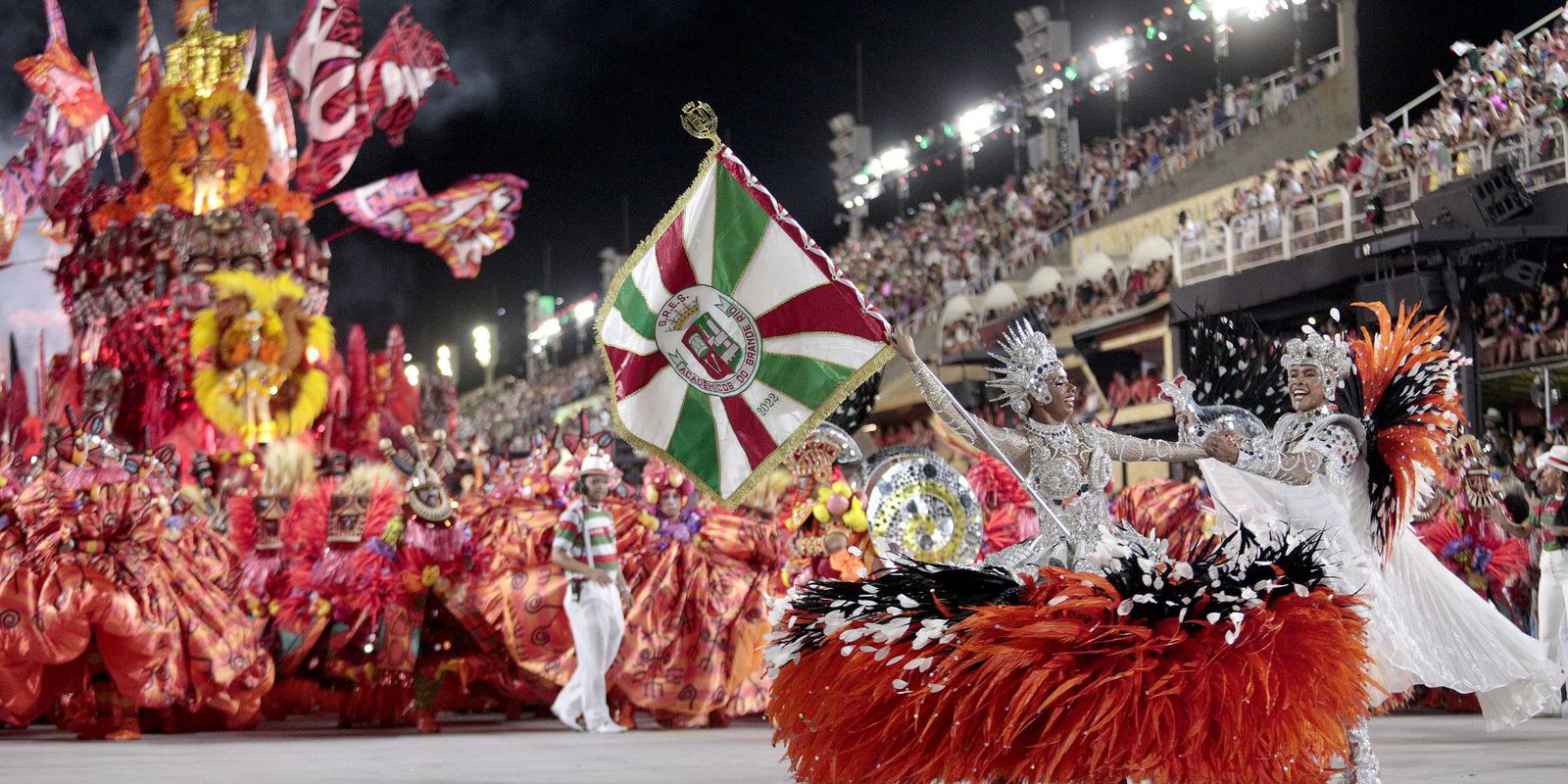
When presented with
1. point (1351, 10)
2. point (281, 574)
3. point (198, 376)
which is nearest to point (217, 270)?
point (198, 376)

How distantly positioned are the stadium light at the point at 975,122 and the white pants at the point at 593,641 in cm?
2674

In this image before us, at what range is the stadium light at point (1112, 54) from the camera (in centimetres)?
2970

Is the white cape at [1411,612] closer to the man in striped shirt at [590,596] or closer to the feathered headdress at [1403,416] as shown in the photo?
the feathered headdress at [1403,416]

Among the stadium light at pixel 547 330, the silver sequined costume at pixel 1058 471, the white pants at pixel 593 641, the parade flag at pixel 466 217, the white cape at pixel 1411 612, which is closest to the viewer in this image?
the silver sequined costume at pixel 1058 471

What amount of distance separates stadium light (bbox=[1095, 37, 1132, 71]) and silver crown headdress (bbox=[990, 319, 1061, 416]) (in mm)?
25199

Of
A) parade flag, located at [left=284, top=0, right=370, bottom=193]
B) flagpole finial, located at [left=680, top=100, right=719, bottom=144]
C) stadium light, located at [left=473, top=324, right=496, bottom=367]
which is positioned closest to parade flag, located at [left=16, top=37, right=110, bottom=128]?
parade flag, located at [left=284, top=0, right=370, bottom=193]

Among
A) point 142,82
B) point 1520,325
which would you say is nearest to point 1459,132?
point 1520,325

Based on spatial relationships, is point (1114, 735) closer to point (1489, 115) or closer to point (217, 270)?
point (1489, 115)

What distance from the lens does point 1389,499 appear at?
6.65 meters

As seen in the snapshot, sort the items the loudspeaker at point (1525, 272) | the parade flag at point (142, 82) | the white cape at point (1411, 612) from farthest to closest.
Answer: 1. the parade flag at point (142, 82)
2. the loudspeaker at point (1525, 272)
3. the white cape at point (1411, 612)

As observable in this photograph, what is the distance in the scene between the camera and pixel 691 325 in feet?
19.4

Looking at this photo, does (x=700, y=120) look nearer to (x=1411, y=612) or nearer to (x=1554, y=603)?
(x=1411, y=612)

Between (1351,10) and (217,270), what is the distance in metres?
16.8

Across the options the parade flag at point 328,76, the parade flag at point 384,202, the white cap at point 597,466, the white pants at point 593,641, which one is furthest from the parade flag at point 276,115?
the white pants at point 593,641
